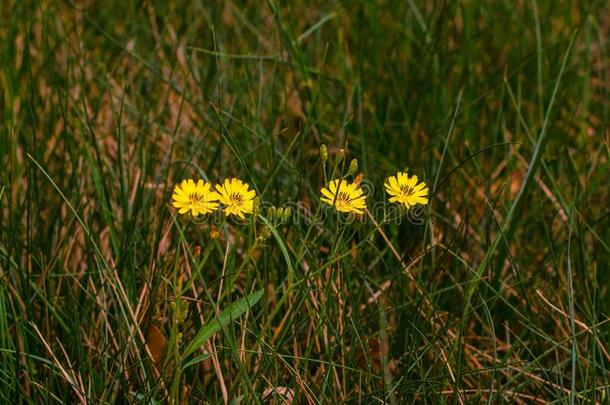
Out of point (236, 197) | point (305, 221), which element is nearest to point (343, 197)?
point (236, 197)

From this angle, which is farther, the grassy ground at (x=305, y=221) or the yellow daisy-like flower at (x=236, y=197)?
the grassy ground at (x=305, y=221)

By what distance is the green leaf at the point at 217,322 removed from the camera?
117cm

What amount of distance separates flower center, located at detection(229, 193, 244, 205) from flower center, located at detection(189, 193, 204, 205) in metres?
0.04

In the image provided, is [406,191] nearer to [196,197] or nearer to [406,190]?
[406,190]

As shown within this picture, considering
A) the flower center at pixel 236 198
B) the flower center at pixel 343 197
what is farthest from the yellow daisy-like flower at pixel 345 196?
the flower center at pixel 236 198

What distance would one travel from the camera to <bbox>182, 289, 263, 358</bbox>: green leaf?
1.17 metres

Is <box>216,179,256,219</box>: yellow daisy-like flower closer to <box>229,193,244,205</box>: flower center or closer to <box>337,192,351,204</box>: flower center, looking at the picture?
<box>229,193,244,205</box>: flower center

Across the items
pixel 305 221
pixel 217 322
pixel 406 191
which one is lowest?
pixel 305 221

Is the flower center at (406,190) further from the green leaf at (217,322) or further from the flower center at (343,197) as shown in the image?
the green leaf at (217,322)

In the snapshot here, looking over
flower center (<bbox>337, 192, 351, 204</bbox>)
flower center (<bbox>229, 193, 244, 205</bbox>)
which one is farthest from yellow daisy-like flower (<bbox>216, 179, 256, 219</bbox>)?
flower center (<bbox>337, 192, 351, 204</bbox>)

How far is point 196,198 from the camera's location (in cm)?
114

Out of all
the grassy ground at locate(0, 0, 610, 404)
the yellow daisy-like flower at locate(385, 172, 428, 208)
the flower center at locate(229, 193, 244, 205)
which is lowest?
the grassy ground at locate(0, 0, 610, 404)

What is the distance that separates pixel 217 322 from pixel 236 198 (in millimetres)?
166

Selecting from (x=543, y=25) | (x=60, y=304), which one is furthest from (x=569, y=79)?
(x=60, y=304)
